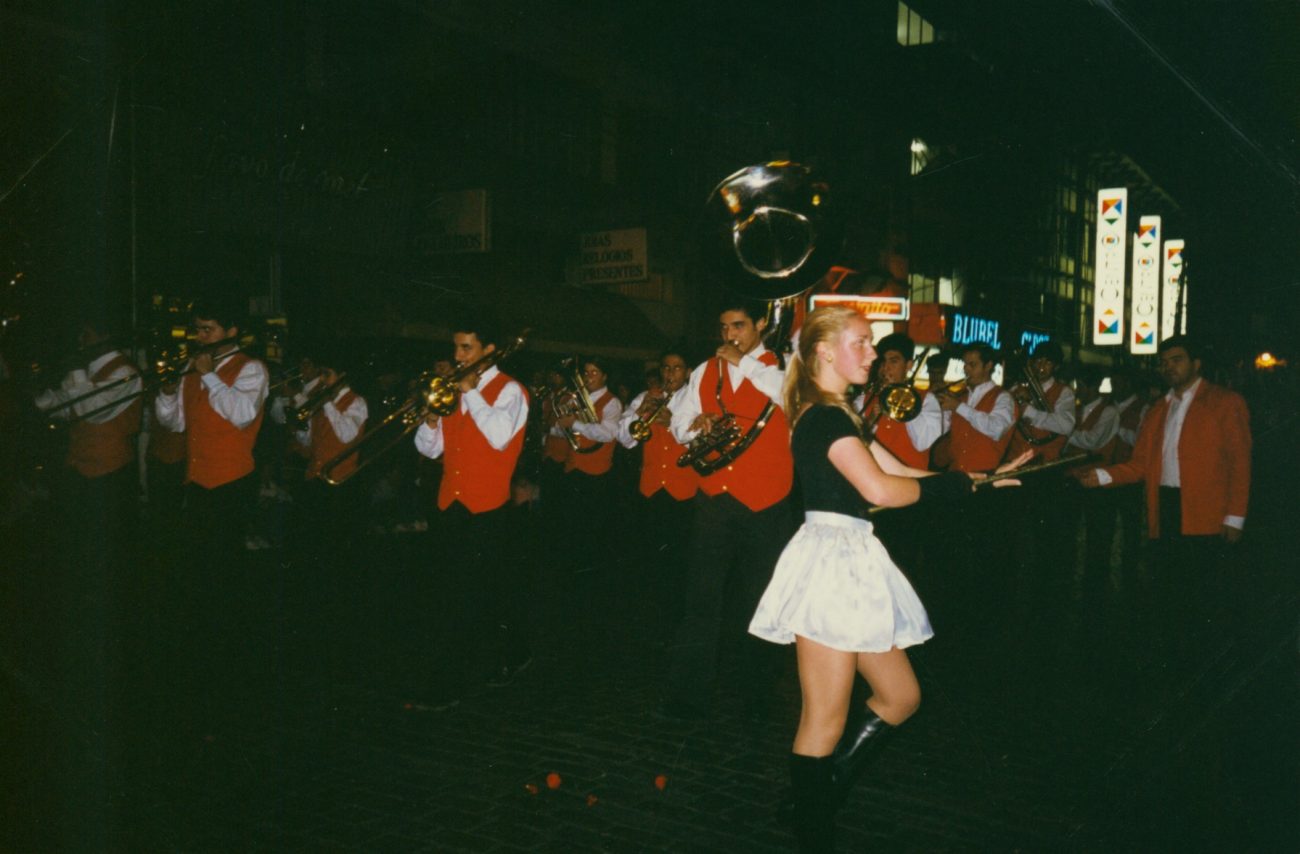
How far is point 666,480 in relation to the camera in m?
8.35

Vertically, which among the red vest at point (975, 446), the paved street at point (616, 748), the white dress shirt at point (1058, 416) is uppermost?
the white dress shirt at point (1058, 416)

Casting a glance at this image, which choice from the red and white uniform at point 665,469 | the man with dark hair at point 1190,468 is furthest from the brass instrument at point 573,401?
the man with dark hair at point 1190,468

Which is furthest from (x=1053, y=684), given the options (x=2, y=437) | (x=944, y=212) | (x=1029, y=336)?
(x=1029, y=336)

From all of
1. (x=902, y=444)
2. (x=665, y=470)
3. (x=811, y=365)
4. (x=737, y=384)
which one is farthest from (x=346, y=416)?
(x=811, y=365)

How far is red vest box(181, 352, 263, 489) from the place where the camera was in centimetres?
696

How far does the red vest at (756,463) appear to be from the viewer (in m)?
5.20

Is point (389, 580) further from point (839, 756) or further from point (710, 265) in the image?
point (839, 756)

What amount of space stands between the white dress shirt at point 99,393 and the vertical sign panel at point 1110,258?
25249 millimetres

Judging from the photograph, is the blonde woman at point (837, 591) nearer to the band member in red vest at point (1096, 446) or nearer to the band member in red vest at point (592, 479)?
the band member in red vest at point (592, 479)

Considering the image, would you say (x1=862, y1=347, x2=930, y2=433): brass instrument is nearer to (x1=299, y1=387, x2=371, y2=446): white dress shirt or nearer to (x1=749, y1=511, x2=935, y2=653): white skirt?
(x1=749, y1=511, x2=935, y2=653): white skirt

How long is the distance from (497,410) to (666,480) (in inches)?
113

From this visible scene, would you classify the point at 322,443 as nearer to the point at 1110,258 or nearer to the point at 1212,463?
the point at 1212,463

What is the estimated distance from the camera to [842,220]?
597 cm

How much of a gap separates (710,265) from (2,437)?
19.8ft
